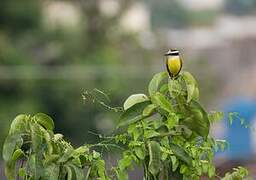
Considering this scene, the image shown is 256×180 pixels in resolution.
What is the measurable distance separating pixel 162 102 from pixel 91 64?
14200 mm

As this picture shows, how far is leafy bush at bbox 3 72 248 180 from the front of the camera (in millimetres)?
1740

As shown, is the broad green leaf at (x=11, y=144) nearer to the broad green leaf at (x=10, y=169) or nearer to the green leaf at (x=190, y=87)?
the broad green leaf at (x=10, y=169)

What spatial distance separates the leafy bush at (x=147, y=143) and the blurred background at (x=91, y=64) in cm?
744

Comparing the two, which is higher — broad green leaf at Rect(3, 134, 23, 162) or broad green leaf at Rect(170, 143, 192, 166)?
broad green leaf at Rect(3, 134, 23, 162)

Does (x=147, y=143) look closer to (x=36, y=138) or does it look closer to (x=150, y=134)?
(x=150, y=134)

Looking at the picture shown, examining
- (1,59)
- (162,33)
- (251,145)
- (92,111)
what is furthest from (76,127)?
(162,33)

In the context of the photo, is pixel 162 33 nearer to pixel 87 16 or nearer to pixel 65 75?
pixel 87 16

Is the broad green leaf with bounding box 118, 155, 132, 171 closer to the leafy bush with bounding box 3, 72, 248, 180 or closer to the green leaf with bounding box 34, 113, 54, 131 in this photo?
the leafy bush with bounding box 3, 72, 248, 180

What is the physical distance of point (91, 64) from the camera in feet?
52.2

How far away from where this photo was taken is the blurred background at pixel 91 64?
45.6 ft

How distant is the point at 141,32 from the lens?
17.8 m

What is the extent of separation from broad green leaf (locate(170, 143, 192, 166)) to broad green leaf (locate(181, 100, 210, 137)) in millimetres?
51

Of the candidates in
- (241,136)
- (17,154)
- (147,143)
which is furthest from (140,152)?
(241,136)

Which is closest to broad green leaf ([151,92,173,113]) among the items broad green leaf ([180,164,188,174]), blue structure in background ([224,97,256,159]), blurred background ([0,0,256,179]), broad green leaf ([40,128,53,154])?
broad green leaf ([180,164,188,174])
